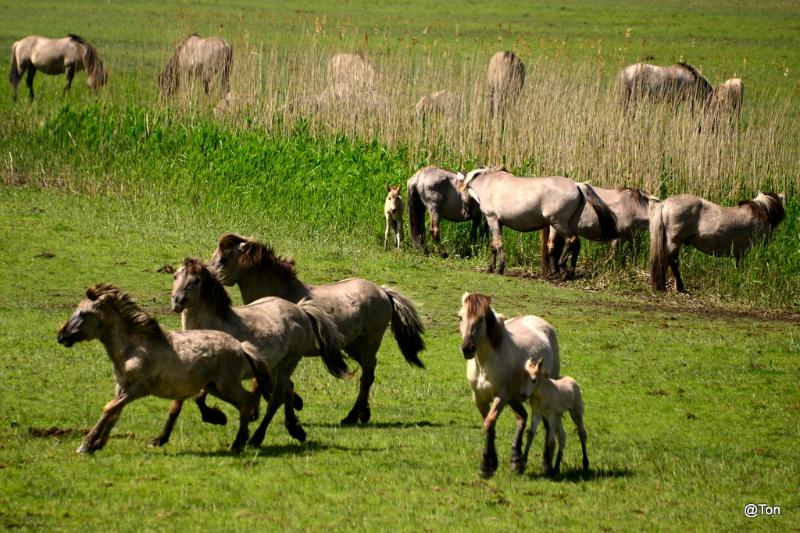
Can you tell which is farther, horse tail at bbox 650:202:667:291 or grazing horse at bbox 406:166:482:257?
grazing horse at bbox 406:166:482:257

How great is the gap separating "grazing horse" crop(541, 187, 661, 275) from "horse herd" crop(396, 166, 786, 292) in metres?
0.01

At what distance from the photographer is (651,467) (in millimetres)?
9672

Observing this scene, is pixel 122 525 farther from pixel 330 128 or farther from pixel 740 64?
pixel 740 64

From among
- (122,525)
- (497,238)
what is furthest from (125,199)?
(122,525)

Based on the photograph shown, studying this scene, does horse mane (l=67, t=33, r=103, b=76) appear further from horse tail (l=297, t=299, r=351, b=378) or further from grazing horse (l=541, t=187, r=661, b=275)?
horse tail (l=297, t=299, r=351, b=378)

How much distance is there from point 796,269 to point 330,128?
898 cm

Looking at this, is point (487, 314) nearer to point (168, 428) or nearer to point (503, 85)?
point (168, 428)

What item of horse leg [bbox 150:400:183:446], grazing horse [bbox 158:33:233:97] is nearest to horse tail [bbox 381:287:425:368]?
horse leg [bbox 150:400:183:446]

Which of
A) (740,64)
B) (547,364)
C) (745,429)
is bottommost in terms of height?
(745,429)

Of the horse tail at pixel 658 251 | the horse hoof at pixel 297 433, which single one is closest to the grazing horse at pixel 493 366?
the horse hoof at pixel 297 433

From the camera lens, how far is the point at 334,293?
11.1m

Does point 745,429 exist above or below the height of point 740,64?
below

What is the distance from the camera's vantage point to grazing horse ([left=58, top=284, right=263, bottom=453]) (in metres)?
9.00

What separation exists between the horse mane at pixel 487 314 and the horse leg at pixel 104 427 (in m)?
2.44
